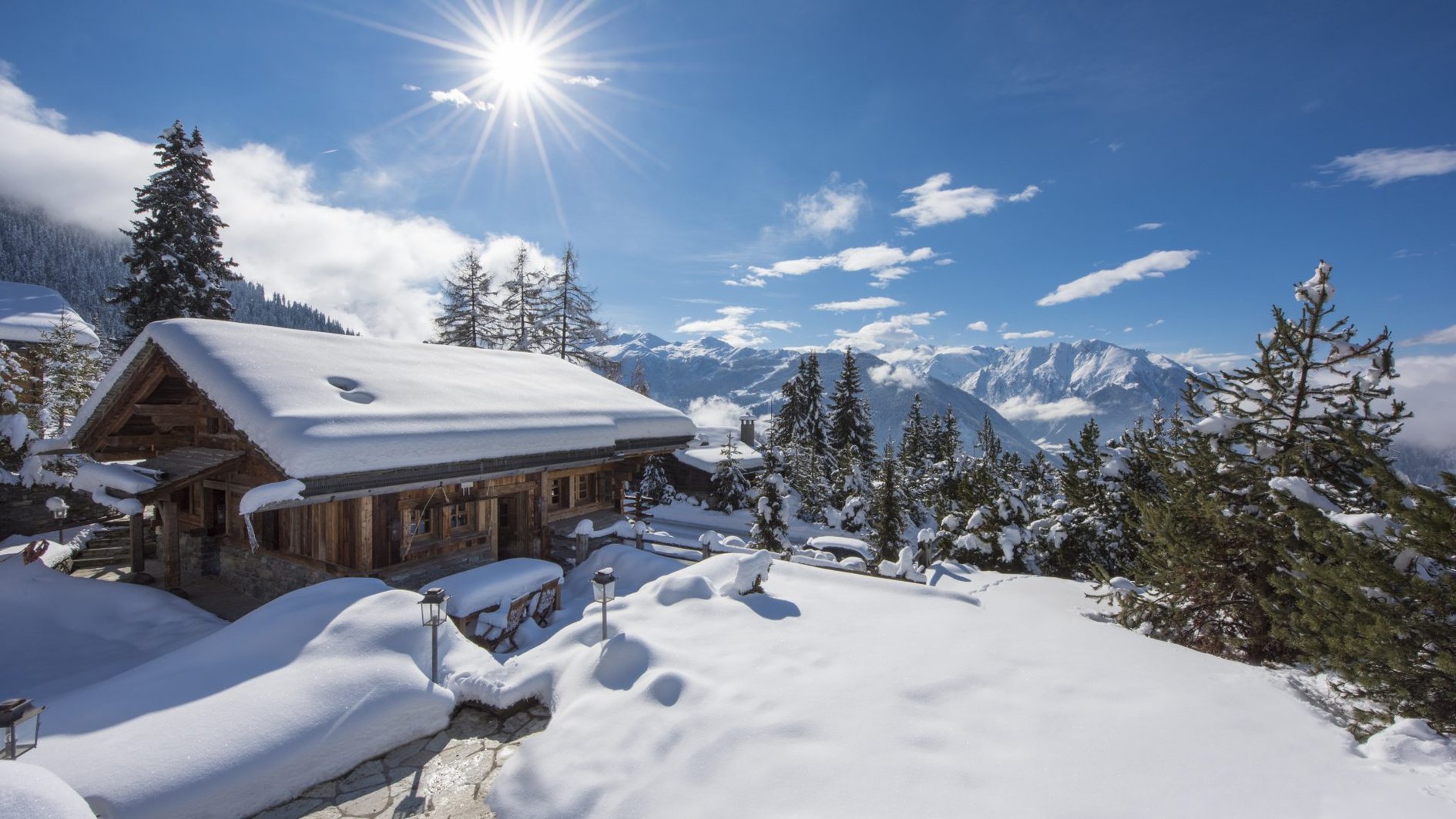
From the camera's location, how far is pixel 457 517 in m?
12.6

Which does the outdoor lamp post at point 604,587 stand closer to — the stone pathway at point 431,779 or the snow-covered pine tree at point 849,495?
the stone pathway at point 431,779

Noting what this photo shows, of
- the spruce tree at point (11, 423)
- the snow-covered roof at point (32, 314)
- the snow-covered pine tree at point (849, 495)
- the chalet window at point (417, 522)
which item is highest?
the snow-covered roof at point (32, 314)

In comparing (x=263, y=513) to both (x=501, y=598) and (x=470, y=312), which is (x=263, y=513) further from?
(x=470, y=312)

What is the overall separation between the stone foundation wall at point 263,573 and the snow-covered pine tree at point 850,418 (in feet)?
103

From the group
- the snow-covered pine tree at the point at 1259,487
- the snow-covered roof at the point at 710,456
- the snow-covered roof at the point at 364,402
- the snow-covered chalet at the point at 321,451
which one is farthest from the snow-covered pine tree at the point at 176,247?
the snow-covered pine tree at the point at 1259,487

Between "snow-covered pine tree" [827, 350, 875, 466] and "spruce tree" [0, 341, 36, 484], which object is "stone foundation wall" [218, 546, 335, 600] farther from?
"snow-covered pine tree" [827, 350, 875, 466]

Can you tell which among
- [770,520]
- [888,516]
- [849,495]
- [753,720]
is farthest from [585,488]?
[849,495]

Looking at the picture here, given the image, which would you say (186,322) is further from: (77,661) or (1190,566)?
(1190,566)

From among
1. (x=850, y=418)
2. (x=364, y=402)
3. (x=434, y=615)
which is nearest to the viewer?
(x=434, y=615)

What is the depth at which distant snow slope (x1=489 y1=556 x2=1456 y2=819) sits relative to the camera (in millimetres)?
4000

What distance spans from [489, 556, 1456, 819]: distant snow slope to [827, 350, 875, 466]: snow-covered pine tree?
31.7 metres

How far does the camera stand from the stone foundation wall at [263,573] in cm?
1105

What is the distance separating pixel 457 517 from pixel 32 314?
49084mm

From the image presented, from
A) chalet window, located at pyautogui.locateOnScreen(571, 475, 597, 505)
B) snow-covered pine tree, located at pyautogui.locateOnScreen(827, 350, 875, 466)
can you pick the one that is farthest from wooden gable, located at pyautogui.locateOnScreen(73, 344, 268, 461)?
snow-covered pine tree, located at pyautogui.locateOnScreen(827, 350, 875, 466)
